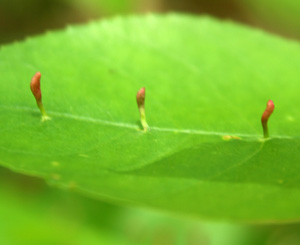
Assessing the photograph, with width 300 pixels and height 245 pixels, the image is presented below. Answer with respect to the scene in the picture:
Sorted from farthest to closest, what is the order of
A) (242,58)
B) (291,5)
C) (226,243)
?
(291,5) → (226,243) → (242,58)

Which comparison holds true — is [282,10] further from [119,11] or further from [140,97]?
[140,97]

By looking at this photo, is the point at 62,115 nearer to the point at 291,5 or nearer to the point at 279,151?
the point at 279,151

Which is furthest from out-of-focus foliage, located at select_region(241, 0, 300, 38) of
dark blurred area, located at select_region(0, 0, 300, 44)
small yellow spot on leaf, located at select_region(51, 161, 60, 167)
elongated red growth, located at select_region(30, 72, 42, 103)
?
small yellow spot on leaf, located at select_region(51, 161, 60, 167)

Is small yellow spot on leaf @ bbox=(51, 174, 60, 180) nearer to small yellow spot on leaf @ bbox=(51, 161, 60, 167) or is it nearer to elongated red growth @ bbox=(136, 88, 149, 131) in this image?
small yellow spot on leaf @ bbox=(51, 161, 60, 167)

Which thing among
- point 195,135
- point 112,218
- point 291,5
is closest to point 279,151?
point 195,135

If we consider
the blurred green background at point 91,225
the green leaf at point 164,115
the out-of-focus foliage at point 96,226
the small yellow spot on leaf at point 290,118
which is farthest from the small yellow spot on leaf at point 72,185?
the out-of-focus foliage at point 96,226

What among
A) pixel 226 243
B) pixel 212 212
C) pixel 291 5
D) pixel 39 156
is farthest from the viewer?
pixel 291 5

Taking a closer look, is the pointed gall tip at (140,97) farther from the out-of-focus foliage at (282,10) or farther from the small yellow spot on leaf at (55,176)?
the out-of-focus foliage at (282,10)
